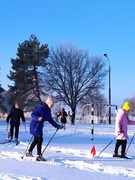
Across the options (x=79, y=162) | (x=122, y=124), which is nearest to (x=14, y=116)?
(x=122, y=124)

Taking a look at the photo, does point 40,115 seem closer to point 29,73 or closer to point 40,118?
point 40,118

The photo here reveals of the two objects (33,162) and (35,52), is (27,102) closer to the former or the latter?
(35,52)

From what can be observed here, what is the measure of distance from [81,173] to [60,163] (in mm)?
1233

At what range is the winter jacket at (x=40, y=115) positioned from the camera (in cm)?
933

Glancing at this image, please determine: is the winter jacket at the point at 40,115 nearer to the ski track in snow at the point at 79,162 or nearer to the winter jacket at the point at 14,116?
the ski track in snow at the point at 79,162

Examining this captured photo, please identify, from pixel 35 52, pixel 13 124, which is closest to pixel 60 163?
pixel 13 124

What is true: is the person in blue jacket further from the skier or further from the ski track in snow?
the skier

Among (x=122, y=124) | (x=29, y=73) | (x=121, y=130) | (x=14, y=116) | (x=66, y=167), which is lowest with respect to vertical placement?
(x=66, y=167)

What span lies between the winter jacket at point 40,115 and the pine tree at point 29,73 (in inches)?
1487

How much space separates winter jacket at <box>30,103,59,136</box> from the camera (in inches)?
367

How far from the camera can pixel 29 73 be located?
48.2m

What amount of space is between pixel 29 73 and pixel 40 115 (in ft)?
129

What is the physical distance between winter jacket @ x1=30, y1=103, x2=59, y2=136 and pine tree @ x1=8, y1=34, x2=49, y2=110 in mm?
37761

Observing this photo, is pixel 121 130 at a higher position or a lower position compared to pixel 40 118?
lower
